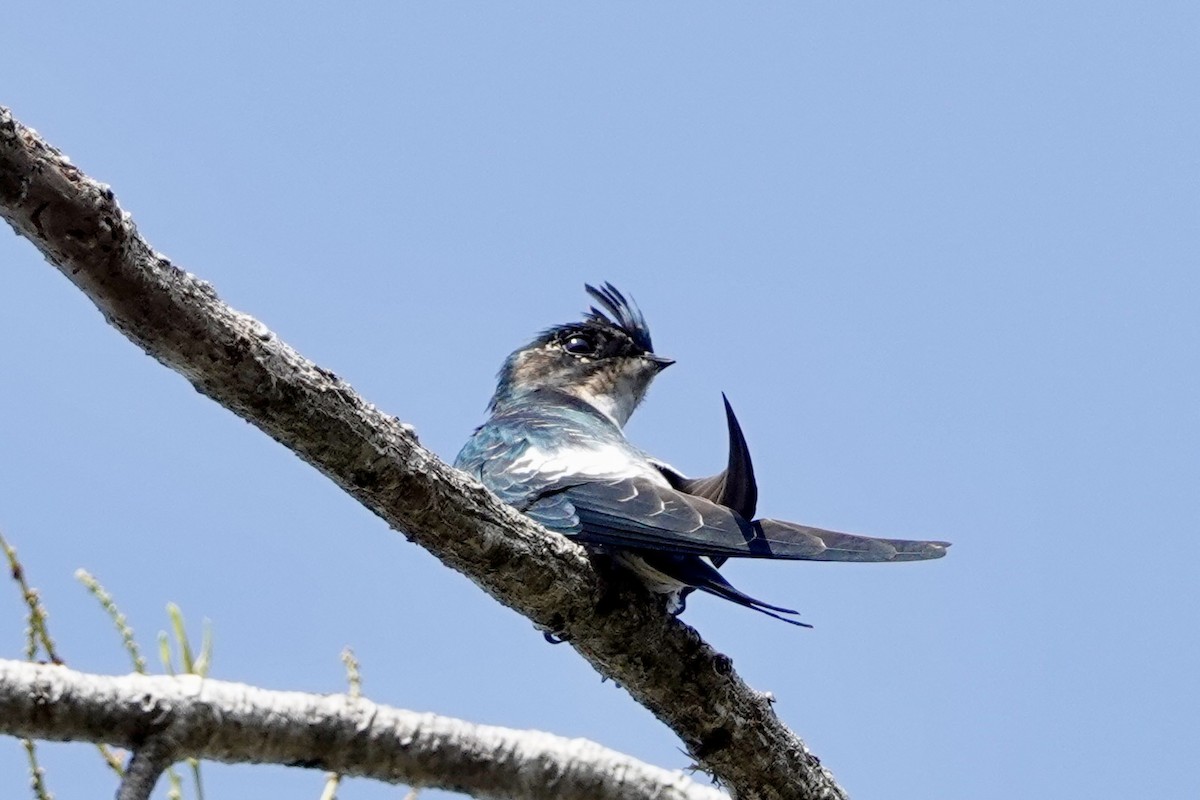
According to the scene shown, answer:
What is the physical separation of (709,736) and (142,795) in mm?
2444

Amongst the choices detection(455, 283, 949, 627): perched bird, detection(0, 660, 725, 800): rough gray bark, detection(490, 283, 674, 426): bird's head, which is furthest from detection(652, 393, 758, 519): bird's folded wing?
detection(490, 283, 674, 426): bird's head

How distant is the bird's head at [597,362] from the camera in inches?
336

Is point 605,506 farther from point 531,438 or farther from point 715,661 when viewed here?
point 531,438

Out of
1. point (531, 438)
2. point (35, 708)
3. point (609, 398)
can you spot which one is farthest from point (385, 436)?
point (609, 398)

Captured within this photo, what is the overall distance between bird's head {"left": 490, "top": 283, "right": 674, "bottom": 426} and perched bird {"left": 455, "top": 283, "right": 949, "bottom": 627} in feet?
1.52

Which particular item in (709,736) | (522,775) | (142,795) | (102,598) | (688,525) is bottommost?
(142,795)

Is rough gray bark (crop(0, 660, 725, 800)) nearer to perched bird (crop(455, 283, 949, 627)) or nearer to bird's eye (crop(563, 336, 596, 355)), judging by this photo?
perched bird (crop(455, 283, 949, 627))

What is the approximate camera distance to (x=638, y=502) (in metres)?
5.34

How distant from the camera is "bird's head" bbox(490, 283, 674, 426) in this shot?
8547 millimetres

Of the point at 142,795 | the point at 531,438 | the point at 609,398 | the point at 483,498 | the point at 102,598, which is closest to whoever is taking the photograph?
the point at 142,795

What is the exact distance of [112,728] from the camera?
302 cm

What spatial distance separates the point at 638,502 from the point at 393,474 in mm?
1286

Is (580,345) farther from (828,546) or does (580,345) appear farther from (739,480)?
(828,546)

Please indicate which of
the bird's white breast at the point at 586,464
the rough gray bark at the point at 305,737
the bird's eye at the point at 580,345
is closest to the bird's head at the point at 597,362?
the bird's eye at the point at 580,345
